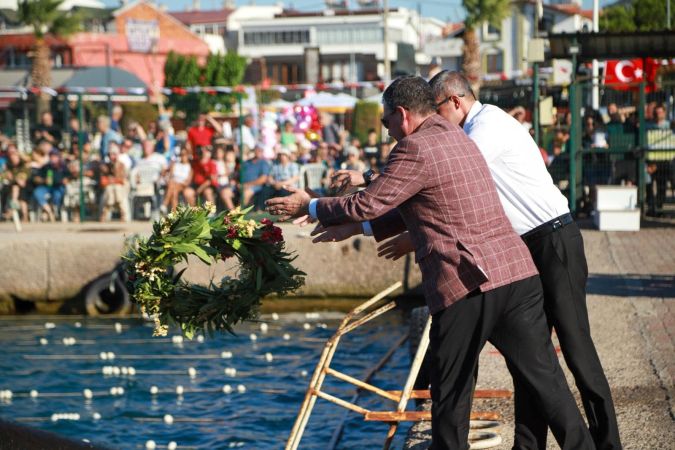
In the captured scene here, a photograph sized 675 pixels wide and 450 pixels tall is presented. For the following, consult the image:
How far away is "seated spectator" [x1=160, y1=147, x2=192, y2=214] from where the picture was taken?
1925cm

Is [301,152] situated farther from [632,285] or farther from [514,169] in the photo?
[514,169]

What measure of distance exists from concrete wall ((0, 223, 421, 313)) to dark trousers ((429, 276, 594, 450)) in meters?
9.54

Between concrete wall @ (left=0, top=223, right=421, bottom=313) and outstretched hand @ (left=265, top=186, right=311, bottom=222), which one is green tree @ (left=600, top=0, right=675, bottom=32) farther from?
outstretched hand @ (left=265, top=186, right=311, bottom=222)

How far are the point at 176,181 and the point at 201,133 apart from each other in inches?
54.7

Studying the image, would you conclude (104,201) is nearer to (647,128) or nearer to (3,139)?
(3,139)

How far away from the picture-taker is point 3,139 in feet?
72.2

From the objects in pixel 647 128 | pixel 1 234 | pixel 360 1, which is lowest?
pixel 1 234

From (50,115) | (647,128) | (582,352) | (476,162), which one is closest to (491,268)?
(476,162)

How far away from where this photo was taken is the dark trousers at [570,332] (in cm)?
583

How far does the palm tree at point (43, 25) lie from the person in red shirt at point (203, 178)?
119 ft

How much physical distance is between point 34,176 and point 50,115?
96.5 inches

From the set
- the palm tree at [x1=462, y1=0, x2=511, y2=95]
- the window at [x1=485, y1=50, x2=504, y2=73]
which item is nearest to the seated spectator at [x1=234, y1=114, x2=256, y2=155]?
the palm tree at [x1=462, y1=0, x2=511, y2=95]

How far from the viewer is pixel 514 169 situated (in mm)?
5785

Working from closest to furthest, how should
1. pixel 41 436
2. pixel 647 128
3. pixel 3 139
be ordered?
pixel 41 436 < pixel 647 128 < pixel 3 139
